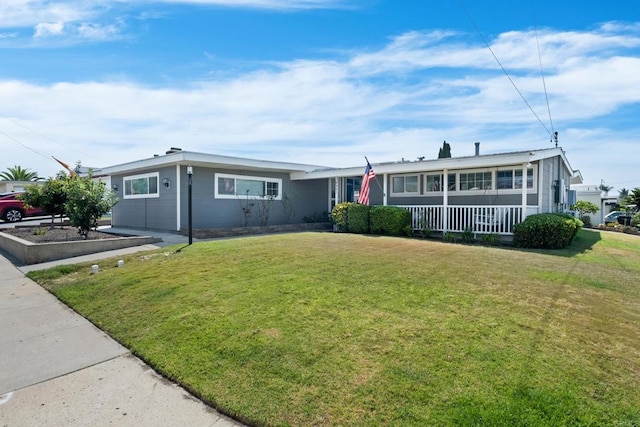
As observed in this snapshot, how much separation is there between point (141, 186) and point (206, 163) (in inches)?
174

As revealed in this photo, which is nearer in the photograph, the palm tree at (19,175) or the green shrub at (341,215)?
the green shrub at (341,215)

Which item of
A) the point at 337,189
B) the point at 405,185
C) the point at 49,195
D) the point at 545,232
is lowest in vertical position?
the point at 545,232

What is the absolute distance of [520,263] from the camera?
7062 millimetres

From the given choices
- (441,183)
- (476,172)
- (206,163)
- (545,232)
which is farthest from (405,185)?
(206,163)

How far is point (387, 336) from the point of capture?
370 centimetres

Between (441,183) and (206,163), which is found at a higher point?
(206,163)

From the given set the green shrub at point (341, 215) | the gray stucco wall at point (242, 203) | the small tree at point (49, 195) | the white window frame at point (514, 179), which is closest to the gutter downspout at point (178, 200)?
the gray stucco wall at point (242, 203)

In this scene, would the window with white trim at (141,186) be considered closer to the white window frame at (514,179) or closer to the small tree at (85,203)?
the small tree at (85,203)

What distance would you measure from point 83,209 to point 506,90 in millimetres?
12906

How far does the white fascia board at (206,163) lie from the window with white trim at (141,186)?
0.41m

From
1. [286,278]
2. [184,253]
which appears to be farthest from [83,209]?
[286,278]

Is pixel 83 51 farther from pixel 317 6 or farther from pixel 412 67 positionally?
pixel 412 67

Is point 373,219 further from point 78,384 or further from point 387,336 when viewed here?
point 78,384

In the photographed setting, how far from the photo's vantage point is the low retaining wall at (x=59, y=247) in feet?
29.7
